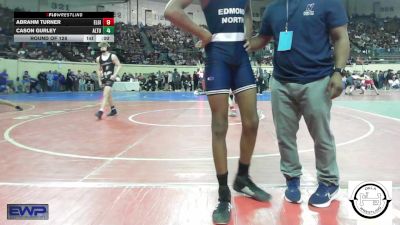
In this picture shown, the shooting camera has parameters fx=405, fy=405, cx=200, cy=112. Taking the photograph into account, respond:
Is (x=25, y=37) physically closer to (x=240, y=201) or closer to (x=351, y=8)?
(x=240, y=201)

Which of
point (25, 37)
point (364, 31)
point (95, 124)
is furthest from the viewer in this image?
point (364, 31)

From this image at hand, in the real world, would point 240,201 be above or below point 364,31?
below

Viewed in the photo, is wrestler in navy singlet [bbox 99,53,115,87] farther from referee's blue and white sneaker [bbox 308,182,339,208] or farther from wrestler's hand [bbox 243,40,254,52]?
referee's blue and white sneaker [bbox 308,182,339,208]

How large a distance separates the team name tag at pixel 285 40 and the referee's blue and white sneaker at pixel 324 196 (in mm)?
1173

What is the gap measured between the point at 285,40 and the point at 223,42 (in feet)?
1.79

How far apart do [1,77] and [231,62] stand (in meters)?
21.2

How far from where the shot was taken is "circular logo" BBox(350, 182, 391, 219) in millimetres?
2682

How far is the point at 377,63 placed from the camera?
1423 inches

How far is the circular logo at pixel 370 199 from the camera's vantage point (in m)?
2.68

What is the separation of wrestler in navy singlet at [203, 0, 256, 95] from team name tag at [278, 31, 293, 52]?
1.13 feet

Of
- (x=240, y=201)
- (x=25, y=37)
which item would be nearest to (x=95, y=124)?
(x=240, y=201)

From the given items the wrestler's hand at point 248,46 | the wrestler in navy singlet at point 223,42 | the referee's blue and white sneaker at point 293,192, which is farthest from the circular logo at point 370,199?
the wrestler's hand at point 248,46

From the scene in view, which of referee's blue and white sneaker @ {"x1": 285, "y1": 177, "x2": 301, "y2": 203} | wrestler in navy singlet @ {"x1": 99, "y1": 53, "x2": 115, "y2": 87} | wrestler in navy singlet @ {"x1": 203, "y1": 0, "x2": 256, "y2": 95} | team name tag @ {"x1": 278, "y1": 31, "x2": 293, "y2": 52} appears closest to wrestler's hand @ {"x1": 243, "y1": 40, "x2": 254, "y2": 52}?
wrestler in navy singlet @ {"x1": 203, "y1": 0, "x2": 256, "y2": 95}
